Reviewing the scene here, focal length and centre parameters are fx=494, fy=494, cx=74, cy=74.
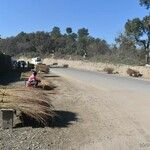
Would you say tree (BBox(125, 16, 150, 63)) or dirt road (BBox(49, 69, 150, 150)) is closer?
dirt road (BBox(49, 69, 150, 150))

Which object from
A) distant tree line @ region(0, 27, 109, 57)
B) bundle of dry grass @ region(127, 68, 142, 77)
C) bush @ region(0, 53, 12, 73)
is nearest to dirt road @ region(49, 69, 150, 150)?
bush @ region(0, 53, 12, 73)

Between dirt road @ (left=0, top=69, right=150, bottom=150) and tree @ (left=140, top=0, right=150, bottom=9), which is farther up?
tree @ (left=140, top=0, right=150, bottom=9)

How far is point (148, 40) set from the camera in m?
81.4

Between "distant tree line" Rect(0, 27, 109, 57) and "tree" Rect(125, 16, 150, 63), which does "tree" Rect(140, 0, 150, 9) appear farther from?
"distant tree line" Rect(0, 27, 109, 57)

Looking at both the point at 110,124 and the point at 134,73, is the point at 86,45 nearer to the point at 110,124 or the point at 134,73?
the point at 134,73

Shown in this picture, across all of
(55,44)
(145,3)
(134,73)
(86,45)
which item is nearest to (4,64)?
(134,73)

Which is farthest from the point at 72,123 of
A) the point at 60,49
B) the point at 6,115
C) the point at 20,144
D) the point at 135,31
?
the point at 60,49

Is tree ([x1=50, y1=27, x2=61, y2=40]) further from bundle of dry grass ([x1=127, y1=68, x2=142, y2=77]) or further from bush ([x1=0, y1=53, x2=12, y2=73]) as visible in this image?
bush ([x1=0, y1=53, x2=12, y2=73])

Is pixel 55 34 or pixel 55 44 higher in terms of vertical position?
pixel 55 34

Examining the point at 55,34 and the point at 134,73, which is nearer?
the point at 134,73

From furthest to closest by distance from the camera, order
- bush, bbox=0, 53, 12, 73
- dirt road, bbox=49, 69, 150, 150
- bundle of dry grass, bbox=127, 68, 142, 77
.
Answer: bundle of dry grass, bbox=127, 68, 142, 77 < bush, bbox=0, 53, 12, 73 < dirt road, bbox=49, 69, 150, 150

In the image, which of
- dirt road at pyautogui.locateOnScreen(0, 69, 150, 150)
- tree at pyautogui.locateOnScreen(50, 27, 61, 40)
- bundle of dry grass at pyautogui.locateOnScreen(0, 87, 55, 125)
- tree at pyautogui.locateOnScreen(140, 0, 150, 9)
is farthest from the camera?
tree at pyautogui.locateOnScreen(50, 27, 61, 40)

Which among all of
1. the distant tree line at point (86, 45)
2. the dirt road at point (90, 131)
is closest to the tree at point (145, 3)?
the distant tree line at point (86, 45)

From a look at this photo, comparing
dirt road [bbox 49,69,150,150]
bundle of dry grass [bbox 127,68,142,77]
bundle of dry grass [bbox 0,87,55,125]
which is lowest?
bundle of dry grass [bbox 127,68,142,77]
